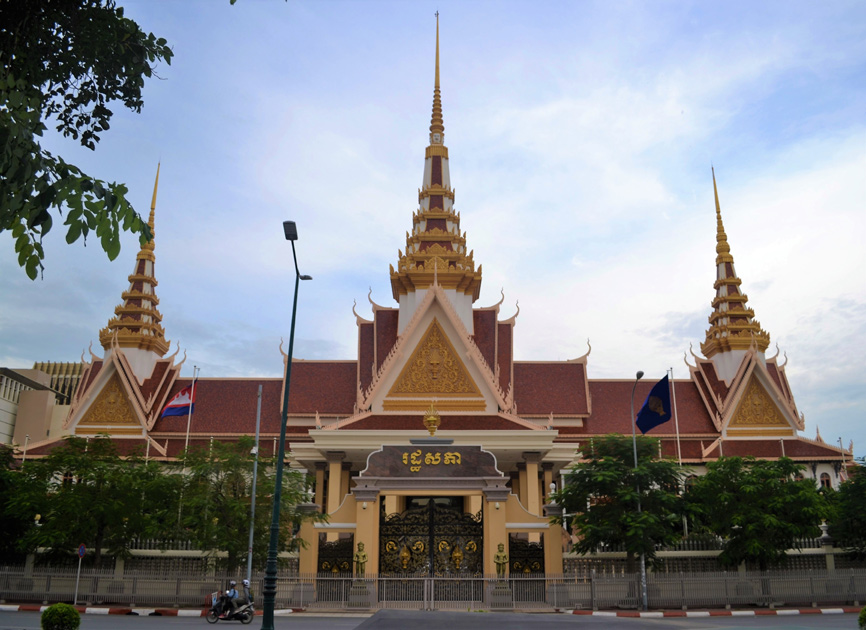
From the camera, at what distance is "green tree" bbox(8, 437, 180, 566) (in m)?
22.8

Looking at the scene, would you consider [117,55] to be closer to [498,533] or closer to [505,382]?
[498,533]

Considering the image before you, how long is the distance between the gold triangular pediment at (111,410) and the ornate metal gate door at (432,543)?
21471 mm

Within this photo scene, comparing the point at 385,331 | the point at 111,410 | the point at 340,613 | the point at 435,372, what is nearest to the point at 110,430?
the point at 111,410

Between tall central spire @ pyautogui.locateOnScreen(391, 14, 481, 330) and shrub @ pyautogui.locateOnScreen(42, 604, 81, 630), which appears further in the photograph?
tall central spire @ pyautogui.locateOnScreen(391, 14, 481, 330)

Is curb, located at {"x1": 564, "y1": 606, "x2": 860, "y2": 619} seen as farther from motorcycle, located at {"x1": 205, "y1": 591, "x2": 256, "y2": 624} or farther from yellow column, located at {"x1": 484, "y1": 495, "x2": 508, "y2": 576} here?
motorcycle, located at {"x1": 205, "y1": 591, "x2": 256, "y2": 624}

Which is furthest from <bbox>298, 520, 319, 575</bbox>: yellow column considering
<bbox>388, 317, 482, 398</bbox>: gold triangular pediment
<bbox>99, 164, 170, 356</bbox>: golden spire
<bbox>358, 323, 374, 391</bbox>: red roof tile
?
<bbox>99, 164, 170, 356</bbox>: golden spire

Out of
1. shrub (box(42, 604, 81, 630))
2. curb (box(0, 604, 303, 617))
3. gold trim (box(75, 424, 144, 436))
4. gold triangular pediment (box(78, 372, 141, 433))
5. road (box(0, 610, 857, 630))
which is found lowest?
curb (box(0, 604, 303, 617))

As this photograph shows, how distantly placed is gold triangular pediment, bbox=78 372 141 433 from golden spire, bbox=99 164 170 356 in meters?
3.35

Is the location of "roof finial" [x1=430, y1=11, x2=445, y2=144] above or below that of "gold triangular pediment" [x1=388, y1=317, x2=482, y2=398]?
above

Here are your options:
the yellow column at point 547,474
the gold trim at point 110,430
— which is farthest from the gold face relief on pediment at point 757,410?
the gold trim at point 110,430

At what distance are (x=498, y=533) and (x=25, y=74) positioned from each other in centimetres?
1790

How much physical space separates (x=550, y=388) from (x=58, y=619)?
29916 millimetres

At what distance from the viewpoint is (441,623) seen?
14.8 metres

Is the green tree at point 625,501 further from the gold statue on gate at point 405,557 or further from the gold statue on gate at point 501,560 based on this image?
the gold statue on gate at point 405,557
